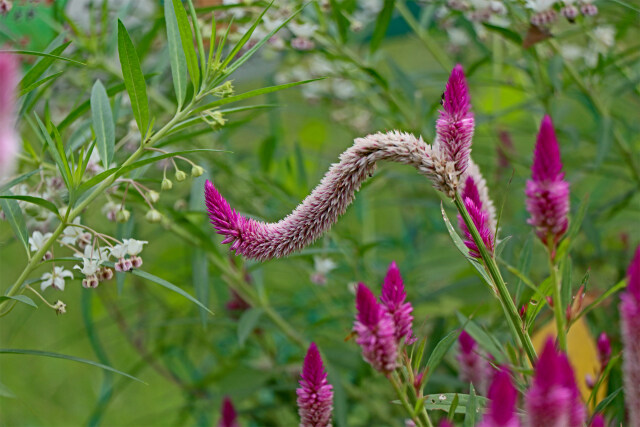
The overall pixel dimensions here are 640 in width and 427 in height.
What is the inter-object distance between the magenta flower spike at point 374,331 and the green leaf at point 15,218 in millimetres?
398

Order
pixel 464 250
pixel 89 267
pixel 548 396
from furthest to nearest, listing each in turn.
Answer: pixel 89 267 → pixel 464 250 → pixel 548 396

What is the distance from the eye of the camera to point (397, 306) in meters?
0.49

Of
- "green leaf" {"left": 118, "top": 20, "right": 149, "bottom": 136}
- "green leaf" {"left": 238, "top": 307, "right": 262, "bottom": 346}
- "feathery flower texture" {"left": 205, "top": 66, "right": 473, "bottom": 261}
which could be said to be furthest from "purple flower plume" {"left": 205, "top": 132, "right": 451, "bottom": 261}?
"green leaf" {"left": 238, "top": 307, "right": 262, "bottom": 346}

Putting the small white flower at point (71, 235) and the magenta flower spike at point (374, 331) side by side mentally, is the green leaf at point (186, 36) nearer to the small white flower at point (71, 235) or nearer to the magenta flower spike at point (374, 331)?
the small white flower at point (71, 235)

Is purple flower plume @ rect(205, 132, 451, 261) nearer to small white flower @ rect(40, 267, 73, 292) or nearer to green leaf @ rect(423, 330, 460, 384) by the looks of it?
green leaf @ rect(423, 330, 460, 384)

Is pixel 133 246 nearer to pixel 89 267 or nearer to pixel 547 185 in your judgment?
pixel 89 267

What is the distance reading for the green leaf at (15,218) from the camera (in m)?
0.72

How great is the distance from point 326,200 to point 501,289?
14 centimetres

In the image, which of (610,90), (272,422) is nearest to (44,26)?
(272,422)

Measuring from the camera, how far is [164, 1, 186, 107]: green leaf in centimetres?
73

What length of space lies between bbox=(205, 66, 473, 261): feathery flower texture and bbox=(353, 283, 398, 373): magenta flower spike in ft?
0.25

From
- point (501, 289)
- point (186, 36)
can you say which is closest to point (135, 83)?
point (186, 36)

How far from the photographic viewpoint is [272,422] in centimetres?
144

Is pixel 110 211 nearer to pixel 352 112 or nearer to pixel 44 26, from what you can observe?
pixel 44 26
